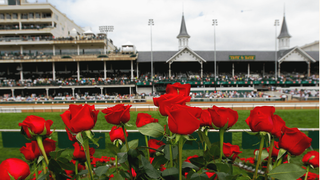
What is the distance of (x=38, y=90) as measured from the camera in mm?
36156

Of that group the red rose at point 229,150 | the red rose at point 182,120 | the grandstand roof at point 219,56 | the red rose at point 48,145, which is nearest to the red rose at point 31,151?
the red rose at point 48,145

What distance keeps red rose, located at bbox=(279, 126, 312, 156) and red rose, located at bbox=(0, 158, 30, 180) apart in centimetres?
180

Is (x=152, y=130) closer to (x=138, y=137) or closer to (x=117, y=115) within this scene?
(x=117, y=115)

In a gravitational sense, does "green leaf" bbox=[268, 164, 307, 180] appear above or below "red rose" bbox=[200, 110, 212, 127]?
below

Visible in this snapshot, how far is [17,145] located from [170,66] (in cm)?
3118

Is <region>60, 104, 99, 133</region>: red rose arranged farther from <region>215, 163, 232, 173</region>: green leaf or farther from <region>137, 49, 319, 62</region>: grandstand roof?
<region>137, 49, 319, 62</region>: grandstand roof

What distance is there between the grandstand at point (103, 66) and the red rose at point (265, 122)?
30988 millimetres

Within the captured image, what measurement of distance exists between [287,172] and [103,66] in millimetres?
38856

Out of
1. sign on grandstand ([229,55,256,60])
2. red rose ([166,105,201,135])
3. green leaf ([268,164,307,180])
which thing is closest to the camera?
red rose ([166,105,201,135])

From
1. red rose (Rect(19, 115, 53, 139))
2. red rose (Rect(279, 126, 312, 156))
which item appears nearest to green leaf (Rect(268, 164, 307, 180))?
red rose (Rect(279, 126, 312, 156))

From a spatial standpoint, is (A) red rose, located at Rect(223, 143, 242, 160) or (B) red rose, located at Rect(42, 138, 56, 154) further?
(A) red rose, located at Rect(223, 143, 242, 160)

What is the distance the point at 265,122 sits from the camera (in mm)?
1370

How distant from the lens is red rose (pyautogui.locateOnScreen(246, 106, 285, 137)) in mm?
1370

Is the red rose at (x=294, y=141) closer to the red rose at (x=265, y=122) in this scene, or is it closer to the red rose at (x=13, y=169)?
the red rose at (x=265, y=122)
